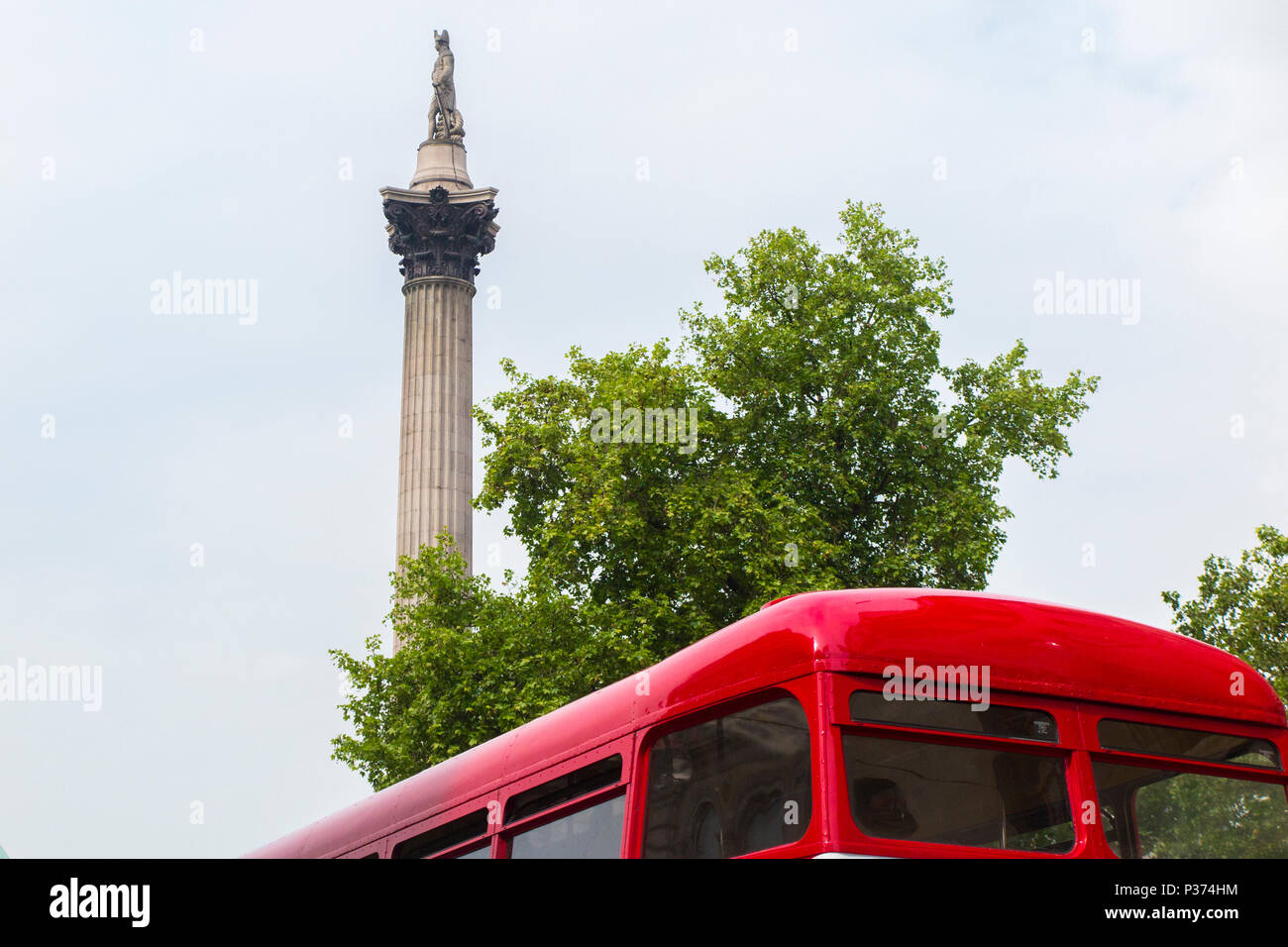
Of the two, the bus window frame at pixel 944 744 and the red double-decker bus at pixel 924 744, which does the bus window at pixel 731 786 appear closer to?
the red double-decker bus at pixel 924 744

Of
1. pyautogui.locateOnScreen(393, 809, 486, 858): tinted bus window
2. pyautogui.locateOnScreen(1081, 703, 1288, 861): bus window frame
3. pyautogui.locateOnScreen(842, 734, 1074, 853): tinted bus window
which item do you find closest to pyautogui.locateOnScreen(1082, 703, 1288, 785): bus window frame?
pyautogui.locateOnScreen(1081, 703, 1288, 861): bus window frame

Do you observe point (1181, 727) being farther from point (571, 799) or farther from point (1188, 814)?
point (571, 799)

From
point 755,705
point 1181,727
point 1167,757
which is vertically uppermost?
point 755,705

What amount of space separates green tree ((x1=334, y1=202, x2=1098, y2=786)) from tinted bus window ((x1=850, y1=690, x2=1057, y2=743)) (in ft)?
48.6

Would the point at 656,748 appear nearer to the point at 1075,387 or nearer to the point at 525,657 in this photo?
the point at 525,657

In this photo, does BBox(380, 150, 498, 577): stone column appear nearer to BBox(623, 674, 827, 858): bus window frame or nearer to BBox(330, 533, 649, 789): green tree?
Answer: BBox(330, 533, 649, 789): green tree

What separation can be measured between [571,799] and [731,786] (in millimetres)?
1294

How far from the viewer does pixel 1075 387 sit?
26031mm

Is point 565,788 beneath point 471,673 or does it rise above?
beneath

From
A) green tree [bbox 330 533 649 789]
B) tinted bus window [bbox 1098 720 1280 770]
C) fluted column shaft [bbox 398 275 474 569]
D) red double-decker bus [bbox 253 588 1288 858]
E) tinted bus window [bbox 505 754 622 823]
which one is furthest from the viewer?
fluted column shaft [bbox 398 275 474 569]

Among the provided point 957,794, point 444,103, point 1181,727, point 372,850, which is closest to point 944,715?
point 957,794

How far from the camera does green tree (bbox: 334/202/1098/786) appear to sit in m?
22.7

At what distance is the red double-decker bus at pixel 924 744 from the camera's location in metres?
6.81

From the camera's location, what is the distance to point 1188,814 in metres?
7.61
